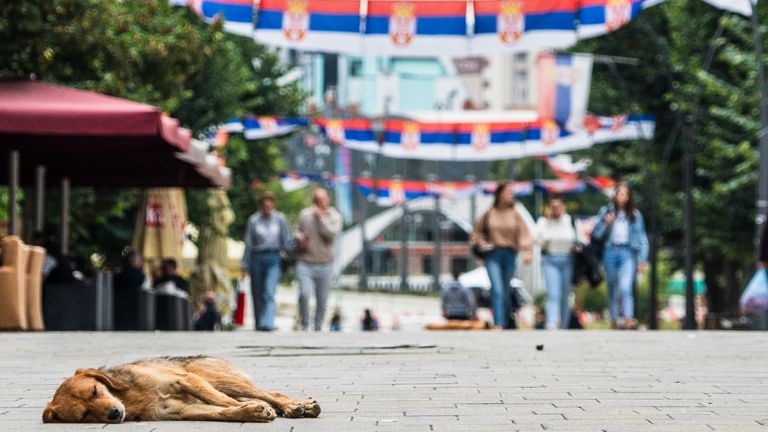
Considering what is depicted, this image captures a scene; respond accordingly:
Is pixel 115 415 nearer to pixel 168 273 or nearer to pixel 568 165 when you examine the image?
pixel 168 273

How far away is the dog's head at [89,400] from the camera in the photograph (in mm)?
6398

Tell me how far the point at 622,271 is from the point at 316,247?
3458mm

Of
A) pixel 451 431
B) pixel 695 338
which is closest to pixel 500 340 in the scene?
pixel 695 338

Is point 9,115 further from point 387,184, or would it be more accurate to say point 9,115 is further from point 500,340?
point 387,184

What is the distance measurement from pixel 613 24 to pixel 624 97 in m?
18.2

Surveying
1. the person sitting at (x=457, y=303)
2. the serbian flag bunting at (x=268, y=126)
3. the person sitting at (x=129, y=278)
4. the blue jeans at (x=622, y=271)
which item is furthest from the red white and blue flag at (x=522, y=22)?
the serbian flag bunting at (x=268, y=126)

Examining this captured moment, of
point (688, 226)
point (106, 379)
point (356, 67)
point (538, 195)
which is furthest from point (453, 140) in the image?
point (356, 67)

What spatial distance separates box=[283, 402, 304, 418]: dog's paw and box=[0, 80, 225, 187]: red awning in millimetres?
7247

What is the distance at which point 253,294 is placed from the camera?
1839cm

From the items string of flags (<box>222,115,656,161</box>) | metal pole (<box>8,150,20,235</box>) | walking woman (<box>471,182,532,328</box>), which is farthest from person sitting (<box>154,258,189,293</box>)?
string of flags (<box>222,115,656,161</box>)

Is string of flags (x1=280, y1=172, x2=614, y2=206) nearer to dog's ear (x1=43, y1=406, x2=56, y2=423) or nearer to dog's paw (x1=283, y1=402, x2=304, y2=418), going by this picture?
dog's paw (x1=283, y1=402, x2=304, y2=418)

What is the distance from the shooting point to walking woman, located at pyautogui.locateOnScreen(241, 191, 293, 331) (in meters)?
17.9

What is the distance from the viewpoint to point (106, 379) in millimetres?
6473

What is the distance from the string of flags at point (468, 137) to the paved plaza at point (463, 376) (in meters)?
19.9
